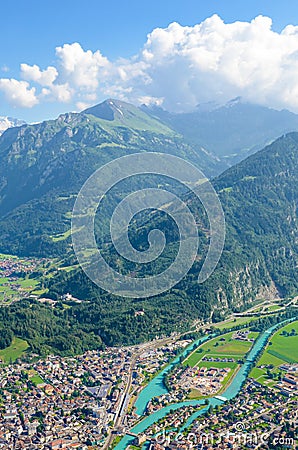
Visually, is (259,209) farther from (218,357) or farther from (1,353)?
(1,353)

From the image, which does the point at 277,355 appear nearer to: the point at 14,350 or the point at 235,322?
the point at 235,322

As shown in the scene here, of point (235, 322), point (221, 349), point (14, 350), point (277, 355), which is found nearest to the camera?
point (14, 350)

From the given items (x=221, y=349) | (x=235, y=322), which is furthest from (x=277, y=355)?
(x=235, y=322)

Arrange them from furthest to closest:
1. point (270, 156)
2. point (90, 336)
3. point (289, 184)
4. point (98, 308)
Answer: point (270, 156), point (289, 184), point (98, 308), point (90, 336)

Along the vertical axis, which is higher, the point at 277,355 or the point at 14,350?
the point at 14,350

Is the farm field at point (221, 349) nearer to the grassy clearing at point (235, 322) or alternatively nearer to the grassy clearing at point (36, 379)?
the grassy clearing at point (235, 322)

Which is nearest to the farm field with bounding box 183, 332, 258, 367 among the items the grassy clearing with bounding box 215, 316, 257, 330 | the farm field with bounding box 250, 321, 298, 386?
the farm field with bounding box 250, 321, 298, 386

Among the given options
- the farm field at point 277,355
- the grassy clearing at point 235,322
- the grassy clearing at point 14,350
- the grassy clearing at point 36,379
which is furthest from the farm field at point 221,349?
the grassy clearing at point 14,350

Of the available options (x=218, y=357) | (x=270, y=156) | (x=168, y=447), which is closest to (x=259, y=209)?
(x=270, y=156)
